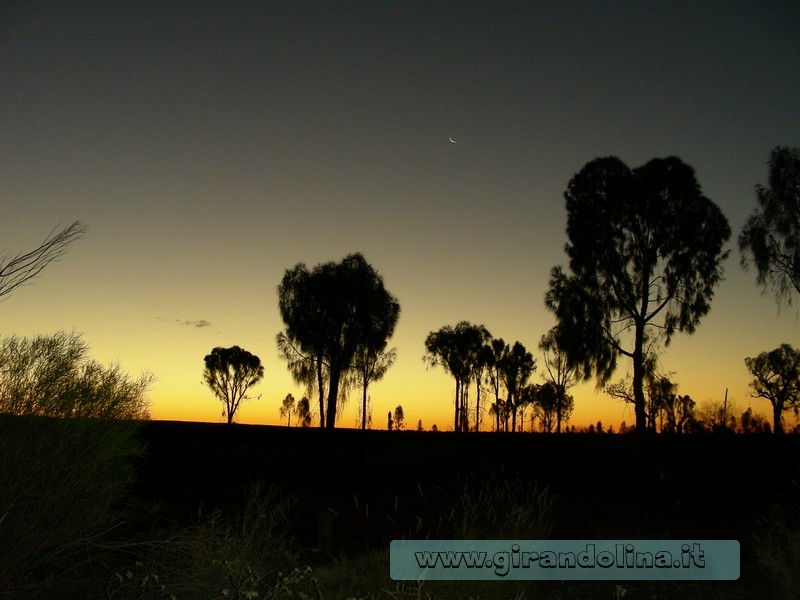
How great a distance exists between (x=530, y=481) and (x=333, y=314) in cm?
1478

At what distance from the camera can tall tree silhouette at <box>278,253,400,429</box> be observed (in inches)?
1321

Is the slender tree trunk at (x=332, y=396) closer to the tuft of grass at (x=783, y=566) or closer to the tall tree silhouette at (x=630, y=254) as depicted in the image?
the tall tree silhouette at (x=630, y=254)

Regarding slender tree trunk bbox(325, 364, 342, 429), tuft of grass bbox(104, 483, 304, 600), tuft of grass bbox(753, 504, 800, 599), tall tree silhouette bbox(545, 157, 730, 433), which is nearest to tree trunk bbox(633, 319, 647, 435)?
tall tree silhouette bbox(545, 157, 730, 433)

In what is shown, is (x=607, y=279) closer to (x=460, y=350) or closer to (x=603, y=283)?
(x=603, y=283)

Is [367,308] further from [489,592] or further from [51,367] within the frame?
[489,592]

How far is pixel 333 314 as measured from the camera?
33.6 metres

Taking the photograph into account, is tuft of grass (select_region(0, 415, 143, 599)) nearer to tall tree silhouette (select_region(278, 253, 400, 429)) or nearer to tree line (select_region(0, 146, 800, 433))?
tree line (select_region(0, 146, 800, 433))

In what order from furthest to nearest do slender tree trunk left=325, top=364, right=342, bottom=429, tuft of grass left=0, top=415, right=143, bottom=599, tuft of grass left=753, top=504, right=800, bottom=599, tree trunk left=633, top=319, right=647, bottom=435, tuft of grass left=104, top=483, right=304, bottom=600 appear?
slender tree trunk left=325, top=364, right=342, bottom=429 < tree trunk left=633, top=319, right=647, bottom=435 < tuft of grass left=753, top=504, right=800, bottom=599 < tuft of grass left=0, top=415, right=143, bottom=599 < tuft of grass left=104, top=483, right=304, bottom=600

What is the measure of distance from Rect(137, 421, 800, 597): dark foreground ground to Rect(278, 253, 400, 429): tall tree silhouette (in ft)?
12.6

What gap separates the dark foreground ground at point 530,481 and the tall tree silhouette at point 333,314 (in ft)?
12.6

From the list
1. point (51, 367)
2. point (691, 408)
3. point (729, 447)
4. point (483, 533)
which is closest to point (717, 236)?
point (729, 447)

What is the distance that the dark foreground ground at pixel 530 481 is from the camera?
1411cm

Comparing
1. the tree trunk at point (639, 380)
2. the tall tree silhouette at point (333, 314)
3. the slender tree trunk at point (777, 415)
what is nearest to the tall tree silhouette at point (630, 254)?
the tree trunk at point (639, 380)

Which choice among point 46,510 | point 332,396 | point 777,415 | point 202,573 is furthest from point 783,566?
point 777,415
